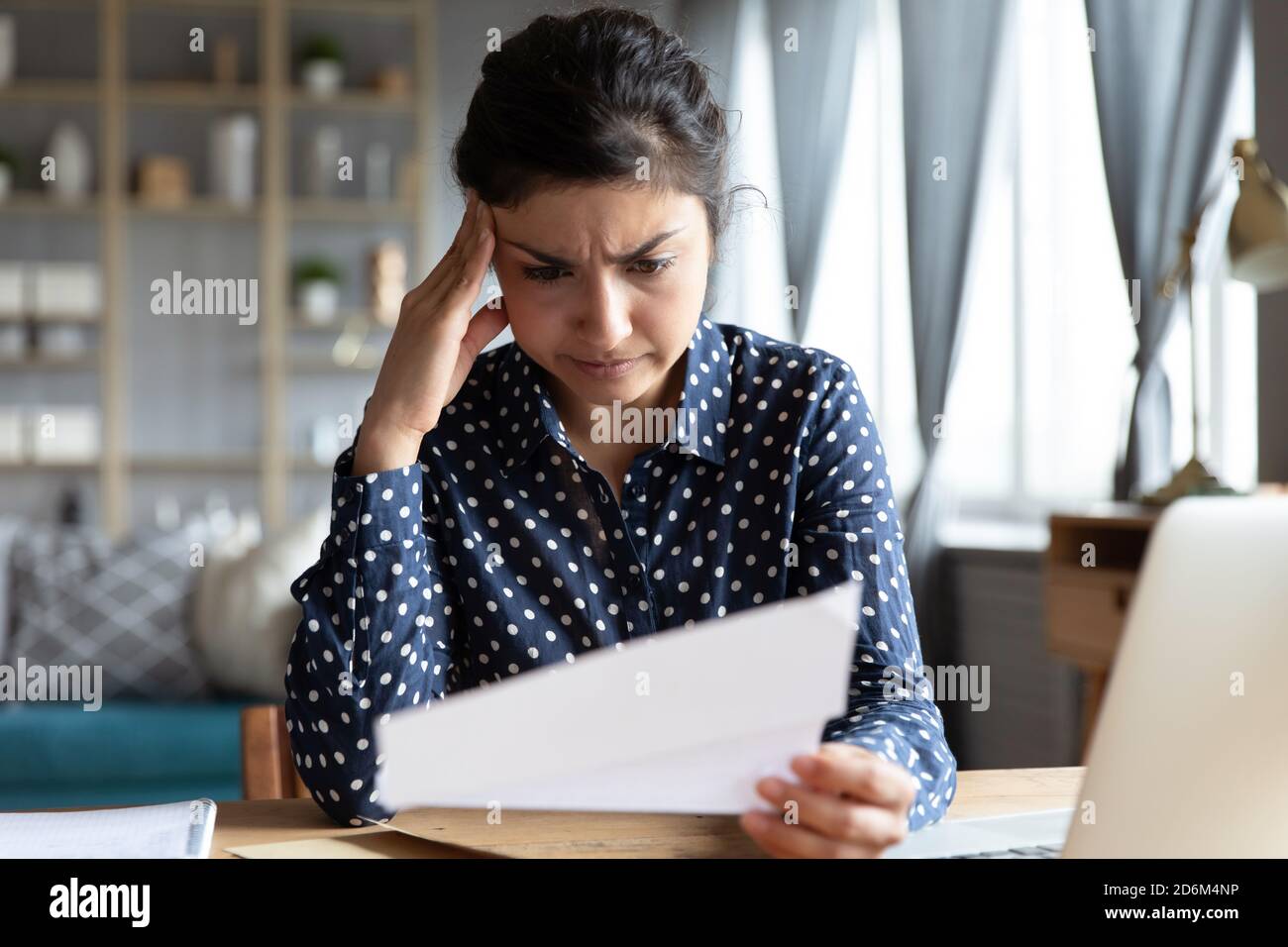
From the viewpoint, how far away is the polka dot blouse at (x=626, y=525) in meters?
1.09

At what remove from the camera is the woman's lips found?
1110 mm

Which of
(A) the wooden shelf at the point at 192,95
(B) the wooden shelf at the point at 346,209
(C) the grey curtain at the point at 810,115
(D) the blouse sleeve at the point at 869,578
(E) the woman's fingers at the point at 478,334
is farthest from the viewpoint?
(B) the wooden shelf at the point at 346,209

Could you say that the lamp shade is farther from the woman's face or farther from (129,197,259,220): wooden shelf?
(129,197,259,220): wooden shelf

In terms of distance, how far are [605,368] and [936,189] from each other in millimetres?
2682

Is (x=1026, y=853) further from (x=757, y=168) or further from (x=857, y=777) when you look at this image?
(x=757, y=168)

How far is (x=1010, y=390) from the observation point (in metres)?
3.67

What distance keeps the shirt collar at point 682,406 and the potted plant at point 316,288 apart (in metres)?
3.93

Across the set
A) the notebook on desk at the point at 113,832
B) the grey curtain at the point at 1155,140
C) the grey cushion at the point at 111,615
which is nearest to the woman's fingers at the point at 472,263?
the notebook on desk at the point at 113,832

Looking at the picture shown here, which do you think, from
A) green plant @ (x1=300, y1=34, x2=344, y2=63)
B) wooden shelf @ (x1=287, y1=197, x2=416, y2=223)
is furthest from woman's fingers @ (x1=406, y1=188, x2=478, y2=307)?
green plant @ (x1=300, y1=34, x2=344, y2=63)

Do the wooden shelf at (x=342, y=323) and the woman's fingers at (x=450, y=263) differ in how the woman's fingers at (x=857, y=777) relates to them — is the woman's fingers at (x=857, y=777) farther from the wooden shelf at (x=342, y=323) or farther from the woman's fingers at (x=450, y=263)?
the wooden shelf at (x=342, y=323)

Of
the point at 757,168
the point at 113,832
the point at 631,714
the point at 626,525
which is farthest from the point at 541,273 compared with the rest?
the point at 757,168

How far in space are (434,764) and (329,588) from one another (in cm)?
60

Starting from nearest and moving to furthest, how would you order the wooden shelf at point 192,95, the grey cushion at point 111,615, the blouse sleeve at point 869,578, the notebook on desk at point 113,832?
1. the notebook on desk at point 113,832
2. the blouse sleeve at point 869,578
3. the grey cushion at point 111,615
4. the wooden shelf at point 192,95

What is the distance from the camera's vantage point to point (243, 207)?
497 centimetres
